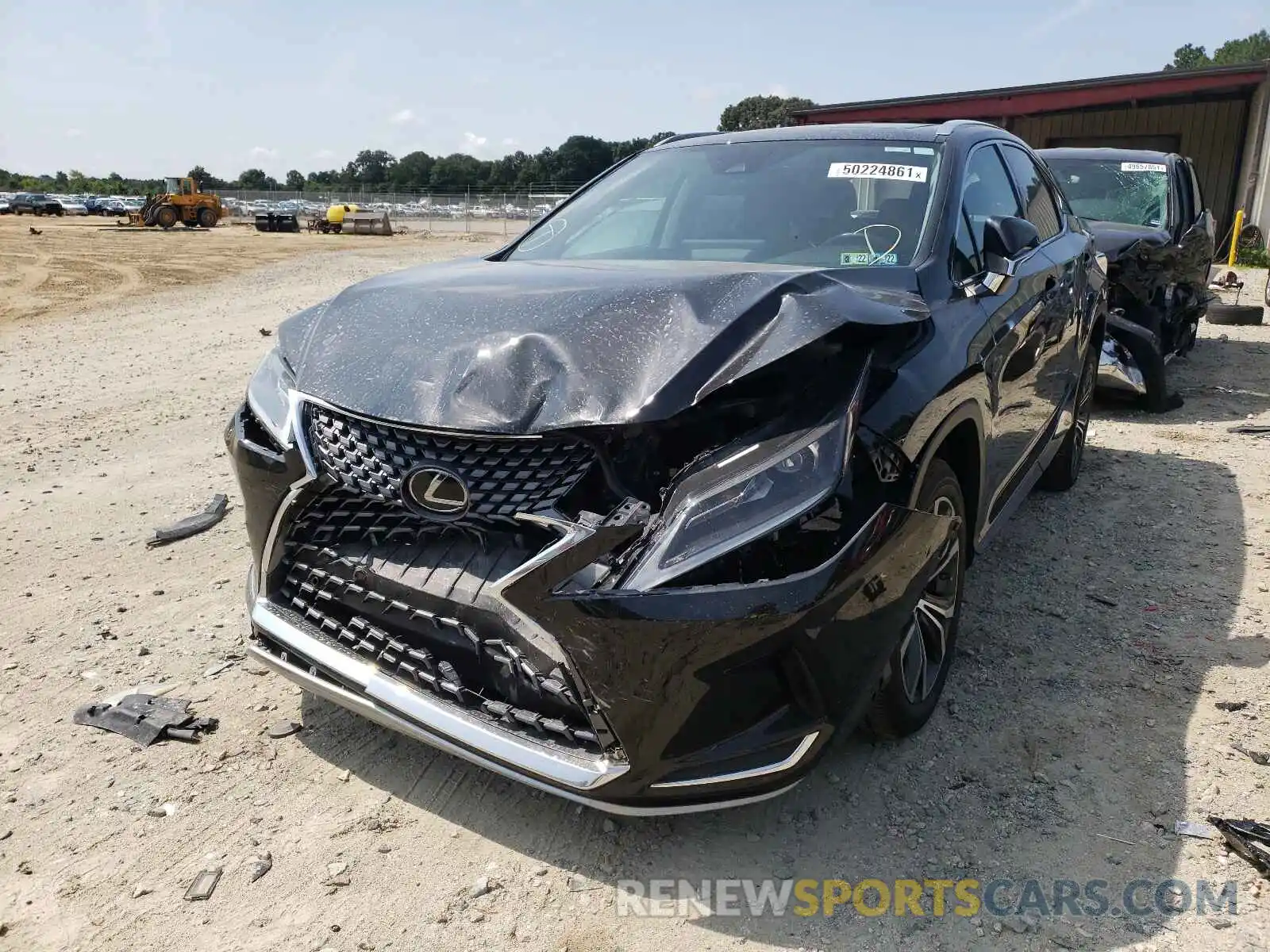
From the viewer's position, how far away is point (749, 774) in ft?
7.13

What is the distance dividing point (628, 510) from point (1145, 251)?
6.95m

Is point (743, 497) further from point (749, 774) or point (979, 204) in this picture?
point (979, 204)

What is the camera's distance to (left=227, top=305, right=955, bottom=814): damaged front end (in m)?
2.07

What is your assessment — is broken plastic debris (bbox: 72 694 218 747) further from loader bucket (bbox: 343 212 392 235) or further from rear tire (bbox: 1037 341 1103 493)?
loader bucket (bbox: 343 212 392 235)

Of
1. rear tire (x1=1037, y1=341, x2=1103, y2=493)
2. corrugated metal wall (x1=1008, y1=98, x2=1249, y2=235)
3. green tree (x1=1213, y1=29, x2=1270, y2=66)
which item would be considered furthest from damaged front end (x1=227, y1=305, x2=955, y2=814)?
green tree (x1=1213, y1=29, x2=1270, y2=66)

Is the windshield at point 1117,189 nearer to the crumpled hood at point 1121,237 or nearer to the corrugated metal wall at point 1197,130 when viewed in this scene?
the crumpled hood at point 1121,237

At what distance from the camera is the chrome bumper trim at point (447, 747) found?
2195 mm

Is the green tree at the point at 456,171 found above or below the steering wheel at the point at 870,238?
above

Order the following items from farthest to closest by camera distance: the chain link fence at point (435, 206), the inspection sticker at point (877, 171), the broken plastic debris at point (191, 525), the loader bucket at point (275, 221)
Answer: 1. the chain link fence at point (435, 206)
2. the loader bucket at point (275, 221)
3. the broken plastic debris at point (191, 525)
4. the inspection sticker at point (877, 171)

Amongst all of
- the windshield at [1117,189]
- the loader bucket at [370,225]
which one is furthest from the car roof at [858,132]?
the loader bucket at [370,225]

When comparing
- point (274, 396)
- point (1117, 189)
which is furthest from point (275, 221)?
point (274, 396)

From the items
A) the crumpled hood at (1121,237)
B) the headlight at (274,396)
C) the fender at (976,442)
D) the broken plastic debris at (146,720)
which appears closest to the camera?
the fender at (976,442)

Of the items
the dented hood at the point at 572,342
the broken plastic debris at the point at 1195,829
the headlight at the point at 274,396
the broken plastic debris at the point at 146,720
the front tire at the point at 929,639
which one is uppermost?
the dented hood at the point at 572,342

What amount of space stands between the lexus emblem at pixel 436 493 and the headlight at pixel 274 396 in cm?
46
